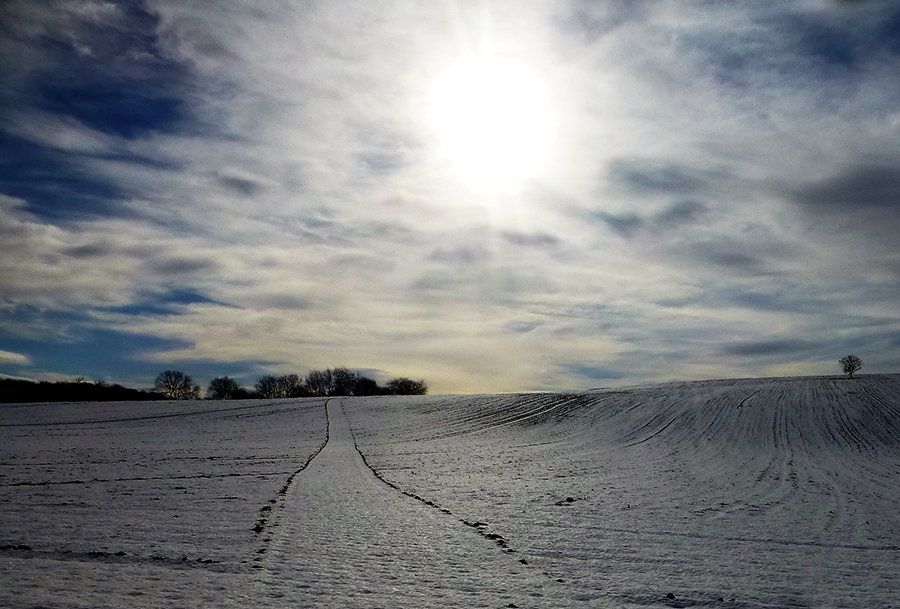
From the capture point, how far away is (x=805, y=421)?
34906 millimetres

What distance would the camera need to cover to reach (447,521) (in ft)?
36.4

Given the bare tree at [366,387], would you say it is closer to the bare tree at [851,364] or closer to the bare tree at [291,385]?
the bare tree at [291,385]

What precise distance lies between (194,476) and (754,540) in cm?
1319

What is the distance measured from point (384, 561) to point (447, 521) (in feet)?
9.43

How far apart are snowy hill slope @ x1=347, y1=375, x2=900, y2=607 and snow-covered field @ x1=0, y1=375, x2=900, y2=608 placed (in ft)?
0.23

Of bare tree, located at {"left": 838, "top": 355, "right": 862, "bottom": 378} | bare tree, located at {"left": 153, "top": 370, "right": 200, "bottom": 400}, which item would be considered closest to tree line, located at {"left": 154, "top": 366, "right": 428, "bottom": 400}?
bare tree, located at {"left": 153, "top": 370, "right": 200, "bottom": 400}

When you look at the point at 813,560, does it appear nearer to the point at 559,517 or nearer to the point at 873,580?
the point at 873,580

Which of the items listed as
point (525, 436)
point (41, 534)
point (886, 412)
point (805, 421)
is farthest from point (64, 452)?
point (886, 412)

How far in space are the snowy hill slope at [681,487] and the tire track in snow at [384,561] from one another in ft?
2.11

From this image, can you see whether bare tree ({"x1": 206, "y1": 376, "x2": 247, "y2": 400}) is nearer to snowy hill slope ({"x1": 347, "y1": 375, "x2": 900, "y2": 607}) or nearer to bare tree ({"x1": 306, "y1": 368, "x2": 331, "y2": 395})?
bare tree ({"x1": 306, "y1": 368, "x2": 331, "y2": 395})

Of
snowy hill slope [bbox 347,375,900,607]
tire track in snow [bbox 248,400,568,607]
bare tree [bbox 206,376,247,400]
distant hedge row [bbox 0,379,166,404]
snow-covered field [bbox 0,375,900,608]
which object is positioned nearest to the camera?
tire track in snow [bbox 248,400,568,607]

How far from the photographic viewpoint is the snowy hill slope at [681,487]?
810cm

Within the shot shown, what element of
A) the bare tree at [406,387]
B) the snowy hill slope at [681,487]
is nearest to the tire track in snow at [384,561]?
the snowy hill slope at [681,487]

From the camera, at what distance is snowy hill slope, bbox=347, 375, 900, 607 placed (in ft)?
26.6
